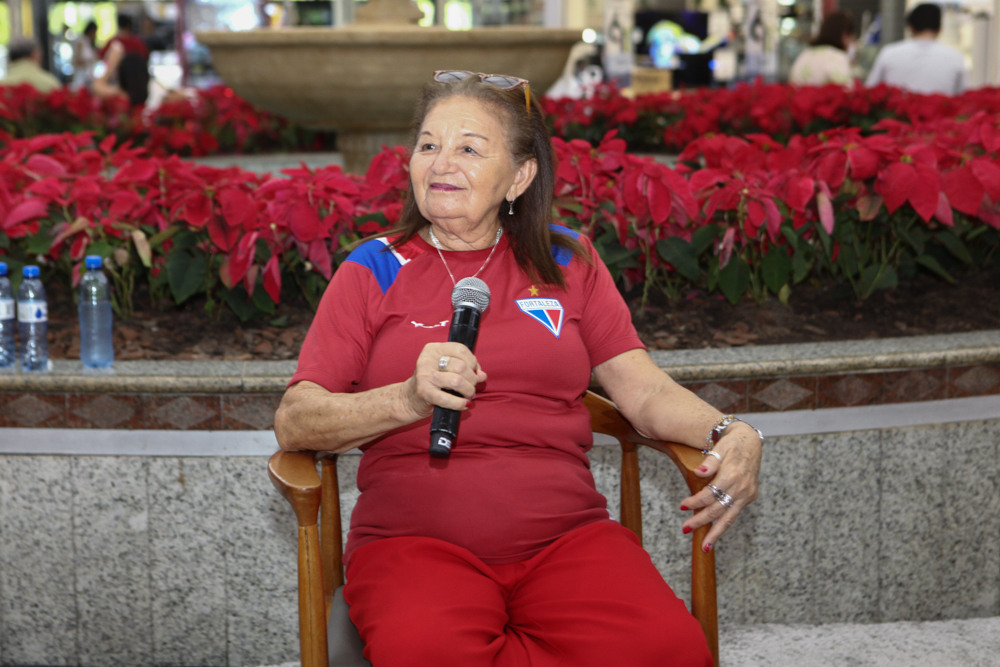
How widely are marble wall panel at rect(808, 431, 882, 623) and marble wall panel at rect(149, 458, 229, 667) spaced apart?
4.71 ft

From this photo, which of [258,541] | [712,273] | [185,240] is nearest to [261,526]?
[258,541]

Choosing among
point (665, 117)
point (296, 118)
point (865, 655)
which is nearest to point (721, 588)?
point (865, 655)

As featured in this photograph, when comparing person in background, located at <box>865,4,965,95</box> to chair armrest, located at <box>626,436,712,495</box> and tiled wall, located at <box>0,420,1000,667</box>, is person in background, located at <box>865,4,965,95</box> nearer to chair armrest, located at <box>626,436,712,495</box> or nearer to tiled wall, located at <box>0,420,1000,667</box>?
tiled wall, located at <box>0,420,1000,667</box>

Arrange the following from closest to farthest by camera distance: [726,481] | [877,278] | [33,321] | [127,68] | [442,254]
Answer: [726,481], [442,254], [33,321], [877,278], [127,68]

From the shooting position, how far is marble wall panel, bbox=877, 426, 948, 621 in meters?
2.54

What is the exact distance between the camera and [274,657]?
7.98ft

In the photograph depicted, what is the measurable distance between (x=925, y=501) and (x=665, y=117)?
4143mm

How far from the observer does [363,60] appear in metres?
4.26

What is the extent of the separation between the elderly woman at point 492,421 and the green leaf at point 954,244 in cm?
142

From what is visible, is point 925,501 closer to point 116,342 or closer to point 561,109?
point 116,342

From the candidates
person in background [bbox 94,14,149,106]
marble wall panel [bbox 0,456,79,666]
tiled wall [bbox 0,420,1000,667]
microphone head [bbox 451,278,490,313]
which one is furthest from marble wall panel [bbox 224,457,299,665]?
person in background [bbox 94,14,149,106]

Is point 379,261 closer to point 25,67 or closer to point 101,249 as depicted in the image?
point 101,249

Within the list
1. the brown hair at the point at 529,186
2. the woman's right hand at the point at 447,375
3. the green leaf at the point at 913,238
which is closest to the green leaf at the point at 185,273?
the brown hair at the point at 529,186

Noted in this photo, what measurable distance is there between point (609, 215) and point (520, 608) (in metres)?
1.32
